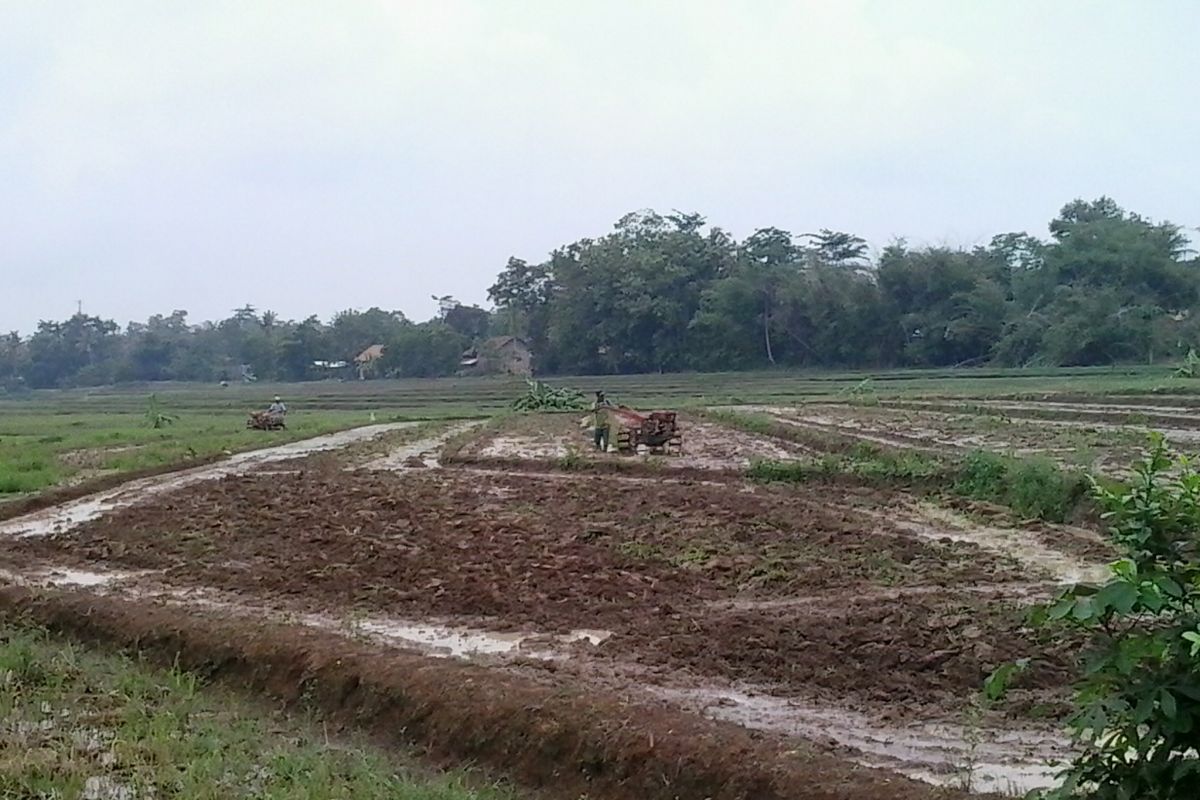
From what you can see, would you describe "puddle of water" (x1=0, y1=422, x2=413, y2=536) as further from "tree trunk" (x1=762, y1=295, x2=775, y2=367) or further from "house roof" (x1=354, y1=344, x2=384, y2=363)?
"house roof" (x1=354, y1=344, x2=384, y2=363)

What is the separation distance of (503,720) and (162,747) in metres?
1.63

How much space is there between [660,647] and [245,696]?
2493 mm

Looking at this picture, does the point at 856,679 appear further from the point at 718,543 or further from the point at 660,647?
the point at 718,543

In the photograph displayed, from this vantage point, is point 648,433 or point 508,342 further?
point 508,342

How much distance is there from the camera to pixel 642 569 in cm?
926

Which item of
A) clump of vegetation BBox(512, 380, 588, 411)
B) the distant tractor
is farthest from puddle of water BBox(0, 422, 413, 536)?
clump of vegetation BBox(512, 380, 588, 411)

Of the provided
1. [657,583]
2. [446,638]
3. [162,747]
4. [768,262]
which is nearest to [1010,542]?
[657,583]

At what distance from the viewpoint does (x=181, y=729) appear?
18.8ft

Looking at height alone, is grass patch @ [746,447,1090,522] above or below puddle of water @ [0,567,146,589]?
above

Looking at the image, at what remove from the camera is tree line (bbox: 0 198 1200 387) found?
4156 cm

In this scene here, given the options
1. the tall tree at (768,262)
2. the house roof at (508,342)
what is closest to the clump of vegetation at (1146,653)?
the tall tree at (768,262)

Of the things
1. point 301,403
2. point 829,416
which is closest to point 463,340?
point 301,403

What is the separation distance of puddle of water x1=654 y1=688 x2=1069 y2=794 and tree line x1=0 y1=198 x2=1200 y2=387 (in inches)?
1479

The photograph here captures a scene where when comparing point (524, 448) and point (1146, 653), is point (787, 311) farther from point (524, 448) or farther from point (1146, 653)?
A: point (1146, 653)
